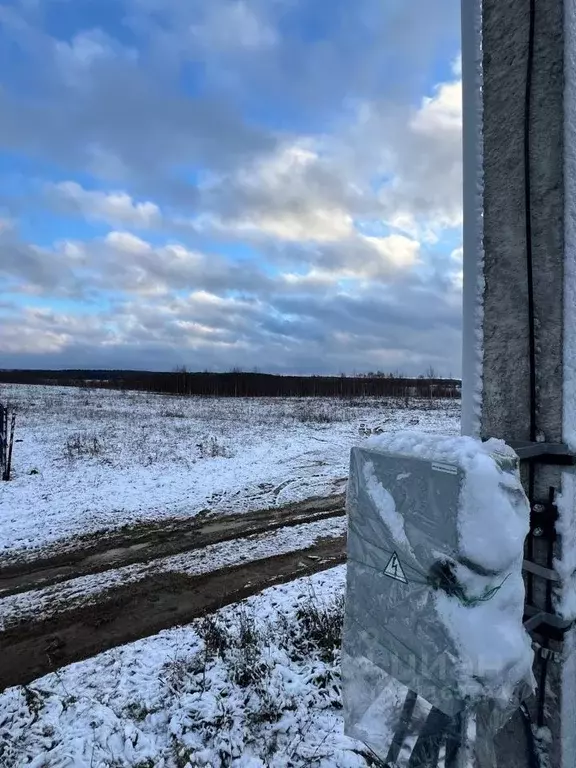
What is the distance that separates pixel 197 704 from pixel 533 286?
3.23 meters

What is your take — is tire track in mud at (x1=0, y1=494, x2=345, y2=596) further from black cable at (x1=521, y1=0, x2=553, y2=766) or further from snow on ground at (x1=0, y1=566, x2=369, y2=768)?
black cable at (x1=521, y1=0, x2=553, y2=766)

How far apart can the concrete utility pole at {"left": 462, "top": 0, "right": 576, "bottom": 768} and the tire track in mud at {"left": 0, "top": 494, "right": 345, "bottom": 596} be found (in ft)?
16.1

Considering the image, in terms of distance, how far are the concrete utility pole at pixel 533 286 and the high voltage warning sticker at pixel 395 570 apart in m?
0.53

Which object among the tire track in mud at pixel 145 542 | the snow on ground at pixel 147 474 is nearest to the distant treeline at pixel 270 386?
the snow on ground at pixel 147 474

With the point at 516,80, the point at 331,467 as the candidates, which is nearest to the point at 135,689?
the point at 516,80

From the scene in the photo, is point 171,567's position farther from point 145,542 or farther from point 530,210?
point 530,210

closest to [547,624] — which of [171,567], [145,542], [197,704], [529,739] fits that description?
[529,739]

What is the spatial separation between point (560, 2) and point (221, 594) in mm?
4872

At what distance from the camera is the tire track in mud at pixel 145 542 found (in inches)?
203

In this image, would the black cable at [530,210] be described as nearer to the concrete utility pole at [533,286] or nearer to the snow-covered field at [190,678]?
the concrete utility pole at [533,286]

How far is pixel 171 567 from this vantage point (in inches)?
209

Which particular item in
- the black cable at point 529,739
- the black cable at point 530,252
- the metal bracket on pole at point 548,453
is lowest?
the black cable at point 529,739

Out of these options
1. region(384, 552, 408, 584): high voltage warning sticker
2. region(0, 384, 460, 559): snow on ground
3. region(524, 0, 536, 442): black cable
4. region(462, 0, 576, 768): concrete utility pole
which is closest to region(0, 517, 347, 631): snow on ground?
region(0, 384, 460, 559): snow on ground

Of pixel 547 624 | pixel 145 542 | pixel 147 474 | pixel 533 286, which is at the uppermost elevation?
pixel 533 286
